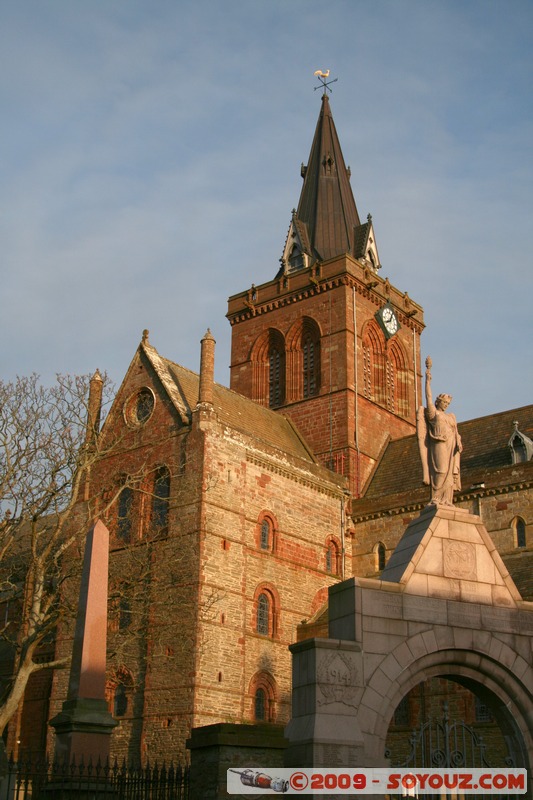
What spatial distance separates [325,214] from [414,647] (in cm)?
3746

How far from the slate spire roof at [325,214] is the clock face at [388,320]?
332 centimetres

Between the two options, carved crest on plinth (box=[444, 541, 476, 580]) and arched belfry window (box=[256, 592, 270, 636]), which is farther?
arched belfry window (box=[256, 592, 270, 636])

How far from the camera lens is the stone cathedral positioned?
98.8ft

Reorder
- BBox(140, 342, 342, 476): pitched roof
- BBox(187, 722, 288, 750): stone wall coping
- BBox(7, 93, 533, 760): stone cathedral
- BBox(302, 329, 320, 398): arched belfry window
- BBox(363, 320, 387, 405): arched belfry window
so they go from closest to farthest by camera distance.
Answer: BBox(187, 722, 288, 750): stone wall coping → BBox(7, 93, 533, 760): stone cathedral → BBox(140, 342, 342, 476): pitched roof → BBox(302, 329, 320, 398): arched belfry window → BBox(363, 320, 387, 405): arched belfry window

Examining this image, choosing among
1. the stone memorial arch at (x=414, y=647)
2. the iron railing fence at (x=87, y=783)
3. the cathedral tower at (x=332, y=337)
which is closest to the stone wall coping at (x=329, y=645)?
the stone memorial arch at (x=414, y=647)

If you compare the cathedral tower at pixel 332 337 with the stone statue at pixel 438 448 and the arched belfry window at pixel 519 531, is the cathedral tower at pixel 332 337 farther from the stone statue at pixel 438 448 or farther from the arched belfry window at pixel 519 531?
the stone statue at pixel 438 448

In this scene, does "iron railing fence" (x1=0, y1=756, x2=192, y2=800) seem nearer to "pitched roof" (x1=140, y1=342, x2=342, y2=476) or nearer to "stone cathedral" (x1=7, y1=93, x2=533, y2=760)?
"stone cathedral" (x1=7, y1=93, x2=533, y2=760)

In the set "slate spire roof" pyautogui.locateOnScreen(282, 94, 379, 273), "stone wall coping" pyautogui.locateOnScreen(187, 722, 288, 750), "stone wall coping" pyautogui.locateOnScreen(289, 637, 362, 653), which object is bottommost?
"stone wall coping" pyautogui.locateOnScreen(187, 722, 288, 750)

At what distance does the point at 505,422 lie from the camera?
128ft

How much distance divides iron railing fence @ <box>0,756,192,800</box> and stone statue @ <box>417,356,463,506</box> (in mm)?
6155

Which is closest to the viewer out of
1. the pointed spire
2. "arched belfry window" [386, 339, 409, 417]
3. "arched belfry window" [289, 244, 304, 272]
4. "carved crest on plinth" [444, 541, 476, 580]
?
"carved crest on plinth" [444, 541, 476, 580]

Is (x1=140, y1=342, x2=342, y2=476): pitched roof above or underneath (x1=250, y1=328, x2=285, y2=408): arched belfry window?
underneath

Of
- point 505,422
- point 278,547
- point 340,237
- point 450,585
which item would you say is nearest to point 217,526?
point 278,547

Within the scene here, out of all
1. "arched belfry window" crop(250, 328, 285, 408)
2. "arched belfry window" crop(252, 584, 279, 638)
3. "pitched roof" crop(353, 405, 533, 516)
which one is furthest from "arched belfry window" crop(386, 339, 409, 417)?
"arched belfry window" crop(252, 584, 279, 638)
